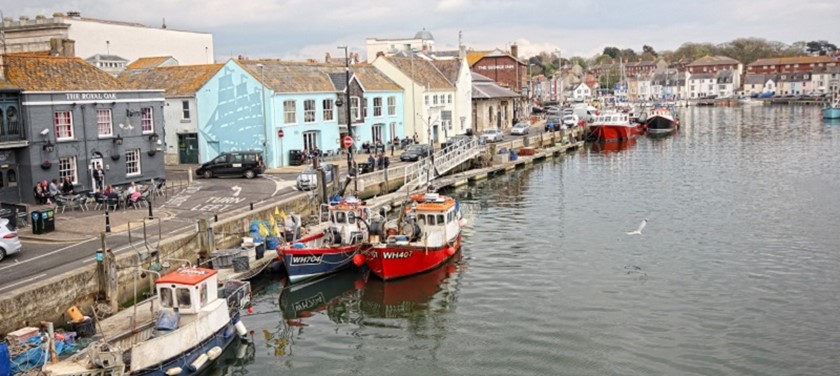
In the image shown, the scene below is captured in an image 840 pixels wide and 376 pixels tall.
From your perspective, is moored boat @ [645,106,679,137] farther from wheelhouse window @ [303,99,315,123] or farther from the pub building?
the pub building

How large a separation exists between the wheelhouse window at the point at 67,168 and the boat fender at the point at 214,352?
19398 mm

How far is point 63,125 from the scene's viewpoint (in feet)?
120

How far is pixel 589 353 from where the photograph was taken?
2209 cm

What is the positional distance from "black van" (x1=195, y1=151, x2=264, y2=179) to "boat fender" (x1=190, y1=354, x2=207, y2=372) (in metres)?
26.0

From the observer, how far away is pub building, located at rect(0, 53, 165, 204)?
34406 mm

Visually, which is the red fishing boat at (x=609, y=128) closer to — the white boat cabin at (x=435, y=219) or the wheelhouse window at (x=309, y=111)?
the wheelhouse window at (x=309, y=111)

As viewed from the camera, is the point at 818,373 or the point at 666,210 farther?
the point at 666,210

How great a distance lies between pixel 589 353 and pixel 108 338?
43.3 ft

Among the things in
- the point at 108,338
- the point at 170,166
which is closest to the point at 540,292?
the point at 108,338

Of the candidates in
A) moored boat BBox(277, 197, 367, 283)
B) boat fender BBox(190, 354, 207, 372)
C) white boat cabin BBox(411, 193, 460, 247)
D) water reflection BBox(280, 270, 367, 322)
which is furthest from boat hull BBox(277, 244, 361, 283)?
boat fender BBox(190, 354, 207, 372)

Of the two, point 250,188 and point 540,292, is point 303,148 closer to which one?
point 250,188

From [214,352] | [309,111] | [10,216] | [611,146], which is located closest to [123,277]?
[214,352]

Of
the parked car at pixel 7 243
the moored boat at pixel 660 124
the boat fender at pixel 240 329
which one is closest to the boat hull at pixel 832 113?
the moored boat at pixel 660 124

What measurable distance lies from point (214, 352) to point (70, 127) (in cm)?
2063
